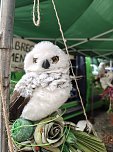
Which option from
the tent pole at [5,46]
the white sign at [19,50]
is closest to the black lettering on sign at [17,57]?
the white sign at [19,50]

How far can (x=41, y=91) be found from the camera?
58.0 inches

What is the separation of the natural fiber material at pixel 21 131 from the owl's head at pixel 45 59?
0.36 m

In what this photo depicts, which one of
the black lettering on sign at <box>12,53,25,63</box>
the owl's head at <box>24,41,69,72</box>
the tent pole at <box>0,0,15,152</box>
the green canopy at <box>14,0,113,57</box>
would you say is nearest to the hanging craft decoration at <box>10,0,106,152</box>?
the owl's head at <box>24,41,69,72</box>

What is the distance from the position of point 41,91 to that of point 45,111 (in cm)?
13

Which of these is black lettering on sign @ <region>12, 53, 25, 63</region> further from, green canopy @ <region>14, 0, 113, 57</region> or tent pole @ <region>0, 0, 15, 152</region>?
tent pole @ <region>0, 0, 15, 152</region>

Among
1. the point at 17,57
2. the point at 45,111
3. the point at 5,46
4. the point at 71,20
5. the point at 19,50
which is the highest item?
the point at 71,20

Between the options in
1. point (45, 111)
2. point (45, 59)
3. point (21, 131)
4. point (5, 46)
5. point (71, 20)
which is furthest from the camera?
point (71, 20)

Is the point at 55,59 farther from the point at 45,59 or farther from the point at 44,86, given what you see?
the point at 44,86

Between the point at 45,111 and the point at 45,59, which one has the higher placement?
the point at 45,59

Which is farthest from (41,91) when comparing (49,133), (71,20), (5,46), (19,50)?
(19,50)

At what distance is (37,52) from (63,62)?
0.19 metres

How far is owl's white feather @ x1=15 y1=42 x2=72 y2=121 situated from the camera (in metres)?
1.43

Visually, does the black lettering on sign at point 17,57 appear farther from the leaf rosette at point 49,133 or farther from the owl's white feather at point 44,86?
the leaf rosette at point 49,133

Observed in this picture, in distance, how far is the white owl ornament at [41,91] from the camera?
1.43 metres
